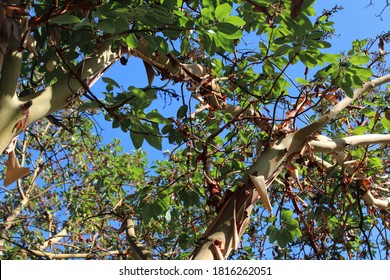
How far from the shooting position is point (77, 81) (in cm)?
209

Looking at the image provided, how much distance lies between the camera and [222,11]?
183cm

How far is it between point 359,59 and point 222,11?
838 millimetres

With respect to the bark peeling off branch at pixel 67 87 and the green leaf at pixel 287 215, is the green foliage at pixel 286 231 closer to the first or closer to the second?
the green leaf at pixel 287 215

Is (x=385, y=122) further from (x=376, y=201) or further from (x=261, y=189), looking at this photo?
(x=261, y=189)

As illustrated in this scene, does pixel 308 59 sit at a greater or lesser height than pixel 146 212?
greater

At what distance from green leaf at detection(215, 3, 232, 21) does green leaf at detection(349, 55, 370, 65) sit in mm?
804

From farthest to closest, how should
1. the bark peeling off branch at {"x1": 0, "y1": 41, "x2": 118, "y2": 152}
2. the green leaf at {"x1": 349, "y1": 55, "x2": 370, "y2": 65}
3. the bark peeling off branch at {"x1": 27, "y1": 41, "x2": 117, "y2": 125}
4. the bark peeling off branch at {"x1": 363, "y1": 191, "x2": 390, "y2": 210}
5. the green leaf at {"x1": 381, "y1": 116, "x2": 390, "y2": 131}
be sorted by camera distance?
the bark peeling off branch at {"x1": 363, "y1": 191, "x2": 390, "y2": 210}
the green leaf at {"x1": 381, "y1": 116, "x2": 390, "y2": 131}
the green leaf at {"x1": 349, "y1": 55, "x2": 370, "y2": 65}
the bark peeling off branch at {"x1": 27, "y1": 41, "x2": 117, "y2": 125}
the bark peeling off branch at {"x1": 0, "y1": 41, "x2": 118, "y2": 152}

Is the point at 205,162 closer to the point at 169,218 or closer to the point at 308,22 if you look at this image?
the point at 169,218

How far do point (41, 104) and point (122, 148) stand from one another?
389 cm

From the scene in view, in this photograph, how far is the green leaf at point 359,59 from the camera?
2.25 meters

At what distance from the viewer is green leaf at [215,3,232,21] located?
180cm

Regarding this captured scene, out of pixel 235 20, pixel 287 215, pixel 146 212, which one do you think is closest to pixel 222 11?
pixel 235 20

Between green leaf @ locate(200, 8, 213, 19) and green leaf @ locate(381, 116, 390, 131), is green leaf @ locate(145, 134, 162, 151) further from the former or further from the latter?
green leaf @ locate(381, 116, 390, 131)

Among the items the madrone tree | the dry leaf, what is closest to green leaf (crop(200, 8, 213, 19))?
the madrone tree
